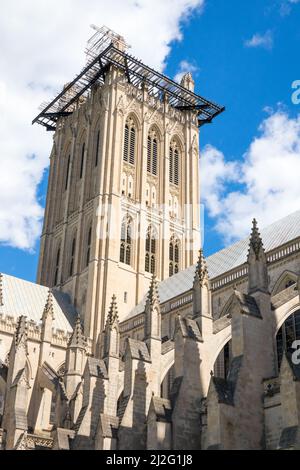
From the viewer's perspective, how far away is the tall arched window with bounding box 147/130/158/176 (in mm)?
55656

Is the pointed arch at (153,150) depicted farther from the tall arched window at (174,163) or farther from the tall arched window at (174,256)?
the tall arched window at (174,256)

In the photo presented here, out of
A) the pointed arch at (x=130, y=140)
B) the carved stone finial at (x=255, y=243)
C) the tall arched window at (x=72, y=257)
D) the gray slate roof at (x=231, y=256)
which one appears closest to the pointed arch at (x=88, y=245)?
the tall arched window at (x=72, y=257)

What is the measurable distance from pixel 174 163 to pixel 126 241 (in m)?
10.6

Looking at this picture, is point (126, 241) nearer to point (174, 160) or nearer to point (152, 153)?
point (152, 153)

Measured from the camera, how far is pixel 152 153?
5622 centimetres

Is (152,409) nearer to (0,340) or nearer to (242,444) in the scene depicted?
(242,444)

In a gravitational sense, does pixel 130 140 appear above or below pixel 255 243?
above

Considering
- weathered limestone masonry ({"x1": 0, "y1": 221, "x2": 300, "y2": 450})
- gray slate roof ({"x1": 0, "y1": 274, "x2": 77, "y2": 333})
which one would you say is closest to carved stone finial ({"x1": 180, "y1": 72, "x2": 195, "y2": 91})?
gray slate roof ({"x1": 0, "y1": 274, "x2": 77, "y2": 333})

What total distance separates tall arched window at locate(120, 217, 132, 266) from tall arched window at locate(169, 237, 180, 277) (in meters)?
4.07

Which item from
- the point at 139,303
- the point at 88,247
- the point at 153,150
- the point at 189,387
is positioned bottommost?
the point at 189,387

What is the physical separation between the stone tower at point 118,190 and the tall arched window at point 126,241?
7 cm

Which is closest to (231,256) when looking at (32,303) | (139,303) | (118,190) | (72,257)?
(139,303)
